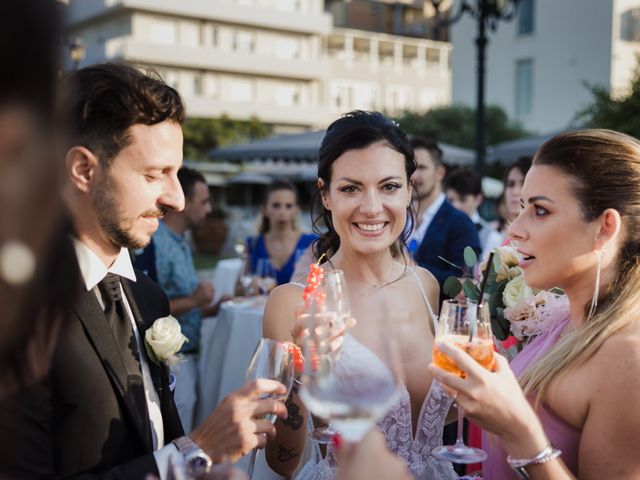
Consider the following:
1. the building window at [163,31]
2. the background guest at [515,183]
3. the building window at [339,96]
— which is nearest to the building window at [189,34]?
the building window at [163,31]

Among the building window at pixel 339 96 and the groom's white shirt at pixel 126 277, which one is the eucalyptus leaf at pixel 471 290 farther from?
the building window at pixel 339 96

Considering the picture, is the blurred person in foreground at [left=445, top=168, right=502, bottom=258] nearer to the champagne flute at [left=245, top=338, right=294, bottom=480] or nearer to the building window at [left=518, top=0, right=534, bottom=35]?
the champagne flute at [left=245, top=338, right=294, bottom=480]

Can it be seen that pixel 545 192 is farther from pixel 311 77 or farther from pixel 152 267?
pixel 311 77

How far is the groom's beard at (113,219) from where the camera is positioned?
1.99 metres

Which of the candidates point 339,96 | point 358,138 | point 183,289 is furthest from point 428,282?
point 339,96

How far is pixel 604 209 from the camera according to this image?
205 cm

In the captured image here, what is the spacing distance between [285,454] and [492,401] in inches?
41.6

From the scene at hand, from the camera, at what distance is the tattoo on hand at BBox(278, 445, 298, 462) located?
8.19 ft

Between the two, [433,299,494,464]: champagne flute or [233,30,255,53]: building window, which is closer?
[433,299,494,464]: champagne flute

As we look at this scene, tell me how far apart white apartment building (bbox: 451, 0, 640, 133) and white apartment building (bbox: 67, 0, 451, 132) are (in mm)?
15855

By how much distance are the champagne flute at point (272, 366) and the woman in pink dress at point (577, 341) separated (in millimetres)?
438

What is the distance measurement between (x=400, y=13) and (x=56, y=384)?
6004 centimetres

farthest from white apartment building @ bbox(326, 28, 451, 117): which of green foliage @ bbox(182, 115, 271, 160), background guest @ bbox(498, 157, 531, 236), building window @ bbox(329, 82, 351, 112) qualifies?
background guest @ bbox(498, 157, 531, 236)

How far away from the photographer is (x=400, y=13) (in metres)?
57.3
